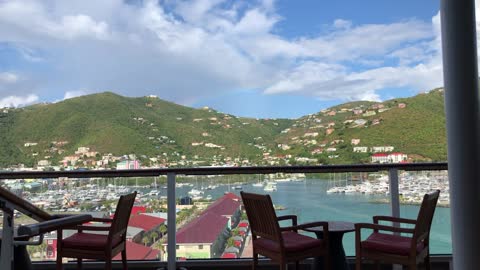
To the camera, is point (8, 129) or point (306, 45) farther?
point (306, 45)

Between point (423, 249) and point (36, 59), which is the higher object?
point (36, 59)

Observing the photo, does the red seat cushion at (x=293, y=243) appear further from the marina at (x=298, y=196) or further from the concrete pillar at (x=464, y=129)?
the concrete pillar at (x=464, y=129)

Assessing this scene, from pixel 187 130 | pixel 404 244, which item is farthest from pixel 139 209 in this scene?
pixel 187 130

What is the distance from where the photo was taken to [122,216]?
3.72m

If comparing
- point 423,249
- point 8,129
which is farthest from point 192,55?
point 423,249

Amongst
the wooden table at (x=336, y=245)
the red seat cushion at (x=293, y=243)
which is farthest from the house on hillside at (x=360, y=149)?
the red seat cushion at (x=293, y=243)

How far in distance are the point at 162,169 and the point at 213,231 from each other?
0.87 meters

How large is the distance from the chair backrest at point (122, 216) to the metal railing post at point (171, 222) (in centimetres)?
73

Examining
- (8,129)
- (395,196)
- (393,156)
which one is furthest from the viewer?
(8,129)

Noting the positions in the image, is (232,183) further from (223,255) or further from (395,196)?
(395,196)

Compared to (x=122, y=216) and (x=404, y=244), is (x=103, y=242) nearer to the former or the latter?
(x=122, y=216)

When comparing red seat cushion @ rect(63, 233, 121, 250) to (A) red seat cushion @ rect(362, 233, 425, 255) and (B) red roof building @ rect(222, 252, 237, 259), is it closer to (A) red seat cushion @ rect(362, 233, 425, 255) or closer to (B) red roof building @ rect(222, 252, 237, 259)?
(B) red roof building @ rect(222, 252, 237, 259)

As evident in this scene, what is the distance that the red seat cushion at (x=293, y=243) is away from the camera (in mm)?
3535

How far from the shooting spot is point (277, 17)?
2244cm
